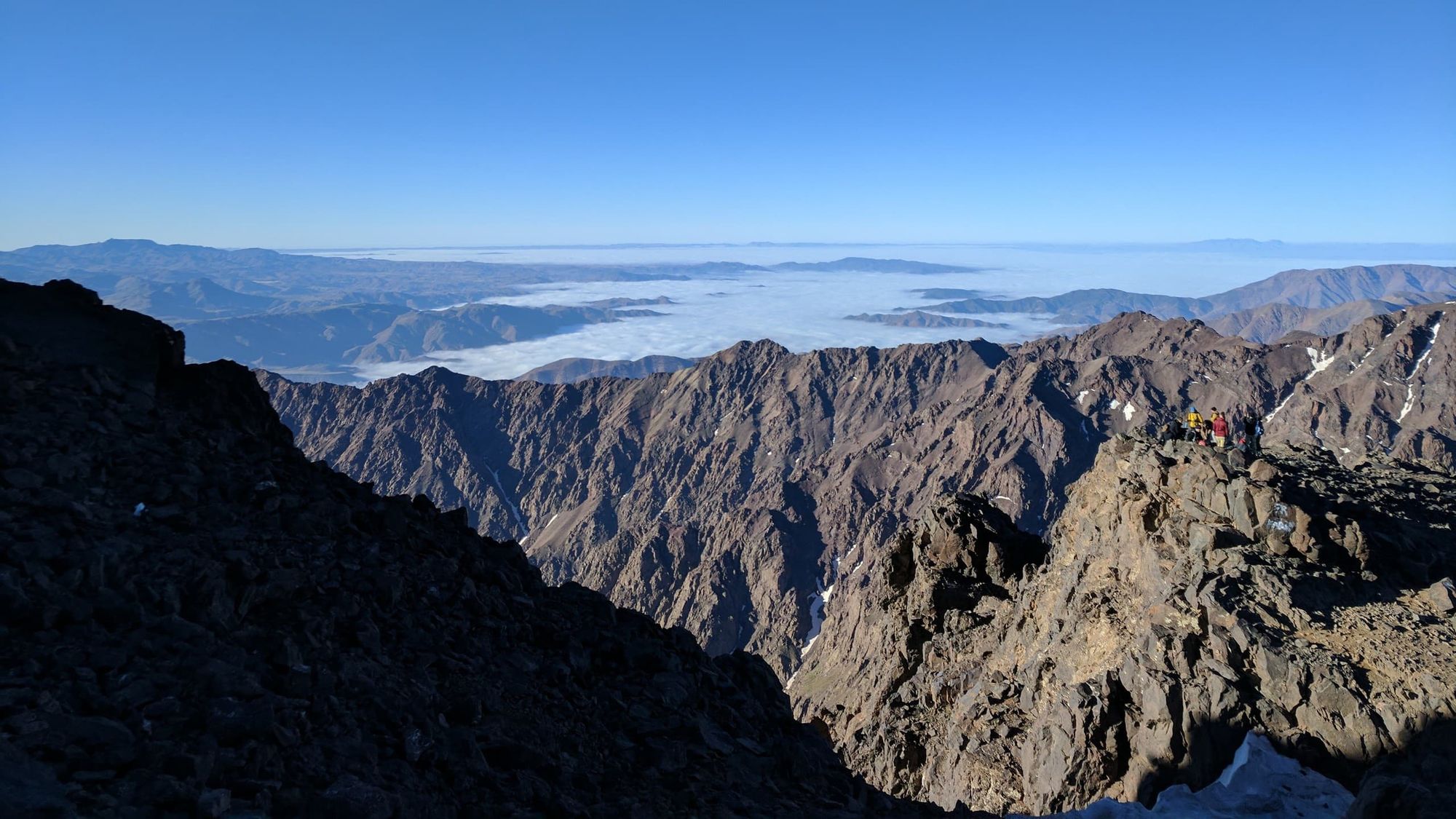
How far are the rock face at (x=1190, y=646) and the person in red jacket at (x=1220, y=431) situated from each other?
151 cm

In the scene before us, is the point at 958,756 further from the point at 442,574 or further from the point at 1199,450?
the point at 442,574

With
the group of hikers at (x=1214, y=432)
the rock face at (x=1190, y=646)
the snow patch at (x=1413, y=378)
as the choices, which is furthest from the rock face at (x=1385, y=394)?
the rock face at (x=1190, y=646)

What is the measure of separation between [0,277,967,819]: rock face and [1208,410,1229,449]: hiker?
2302 cm

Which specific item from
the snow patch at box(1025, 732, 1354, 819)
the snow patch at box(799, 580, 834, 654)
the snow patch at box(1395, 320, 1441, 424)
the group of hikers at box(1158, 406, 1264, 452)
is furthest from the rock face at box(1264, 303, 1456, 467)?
the snow patch at box(1025, 732, 1354, 819)

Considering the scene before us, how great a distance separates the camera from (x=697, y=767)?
13.8 m

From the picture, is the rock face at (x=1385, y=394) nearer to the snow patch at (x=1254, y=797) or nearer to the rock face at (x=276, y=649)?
the snow patch at (x=1254, y=797)

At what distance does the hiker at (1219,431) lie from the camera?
3197cm

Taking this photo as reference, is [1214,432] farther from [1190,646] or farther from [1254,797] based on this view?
[1254,797]

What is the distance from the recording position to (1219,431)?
106 feet

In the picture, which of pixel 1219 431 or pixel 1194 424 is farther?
pixel 1194 424

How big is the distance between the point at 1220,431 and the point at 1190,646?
1291cm

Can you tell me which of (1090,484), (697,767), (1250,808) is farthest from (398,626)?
(1090,484)

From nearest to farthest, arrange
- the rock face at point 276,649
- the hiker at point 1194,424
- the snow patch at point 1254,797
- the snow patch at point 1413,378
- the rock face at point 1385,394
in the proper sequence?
1. the rock face at point 276,649
2. the snow patch at point 1254,797
3. the hiker at point 1194,424
4. the rock face at point 1385,394
5. the snow patch at point 1413,378

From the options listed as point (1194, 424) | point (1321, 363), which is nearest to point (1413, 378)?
point (1321, 363)
